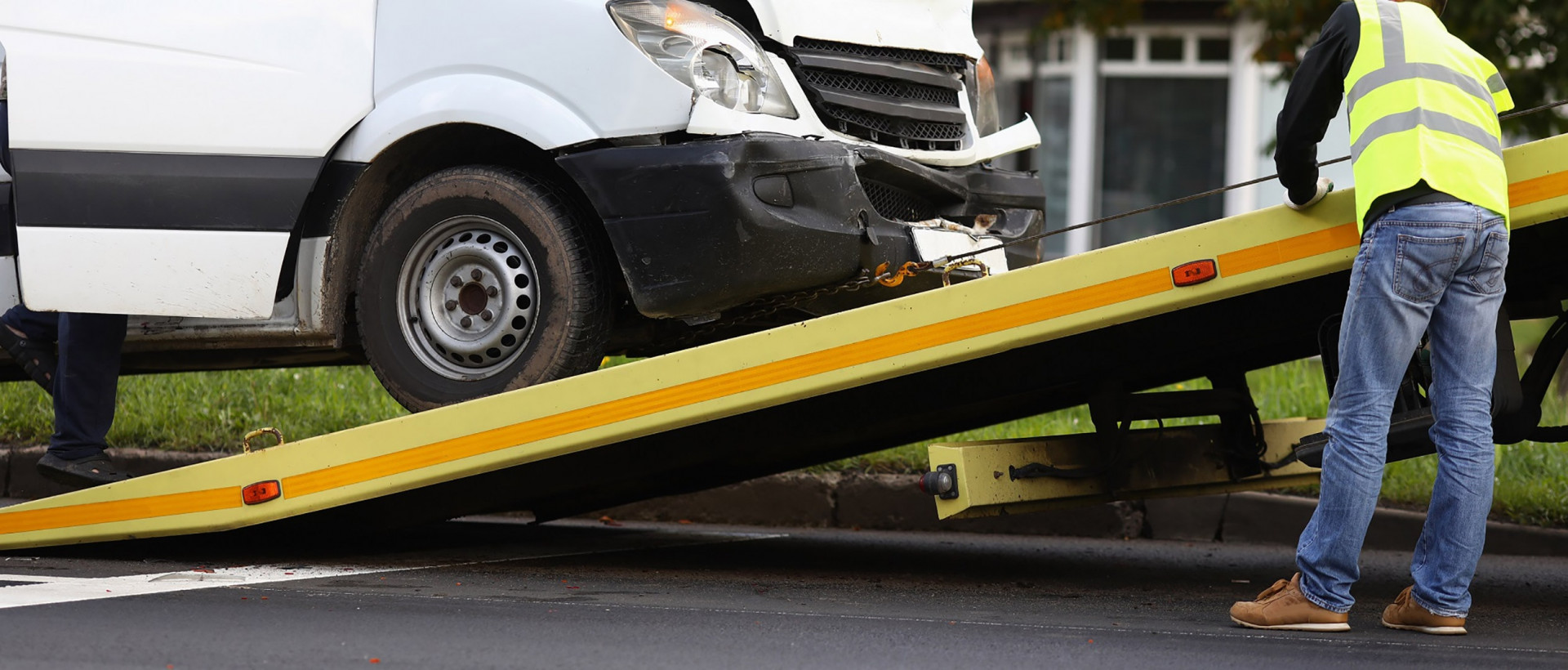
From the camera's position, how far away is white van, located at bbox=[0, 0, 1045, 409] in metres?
4.26

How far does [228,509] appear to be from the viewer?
4562mm

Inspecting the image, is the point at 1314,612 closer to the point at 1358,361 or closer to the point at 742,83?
the point at 1358,361

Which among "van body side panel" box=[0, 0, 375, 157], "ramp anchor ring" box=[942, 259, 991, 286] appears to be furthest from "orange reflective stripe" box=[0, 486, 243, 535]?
"ramp anchor ring" box=[942, 259, 991, 286]

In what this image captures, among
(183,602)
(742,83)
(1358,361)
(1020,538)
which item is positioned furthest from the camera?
(1020,538)

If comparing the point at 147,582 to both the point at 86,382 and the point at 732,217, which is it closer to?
the point at 86,382

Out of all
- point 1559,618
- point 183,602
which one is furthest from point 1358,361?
point 183,602

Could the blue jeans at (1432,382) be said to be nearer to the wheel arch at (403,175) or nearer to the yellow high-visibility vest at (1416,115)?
the yellow high-visibility vest at (1416,115)

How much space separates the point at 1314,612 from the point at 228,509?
9.62 feet

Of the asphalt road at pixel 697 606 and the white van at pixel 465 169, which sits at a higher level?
the white van at pixel 465 169

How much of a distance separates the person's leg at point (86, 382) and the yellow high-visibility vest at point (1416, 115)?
3684mm

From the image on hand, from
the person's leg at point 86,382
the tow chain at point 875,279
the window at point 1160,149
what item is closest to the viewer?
the tow chain at point 875,279

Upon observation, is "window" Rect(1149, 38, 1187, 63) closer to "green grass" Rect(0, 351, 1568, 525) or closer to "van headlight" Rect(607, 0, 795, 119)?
"green grass" Rect(0, 351, 1568, 525)

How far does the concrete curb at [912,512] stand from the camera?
244 inches

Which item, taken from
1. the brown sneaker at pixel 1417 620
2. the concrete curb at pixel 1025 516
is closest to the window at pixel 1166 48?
the concrete curb at pixel 1025 516
